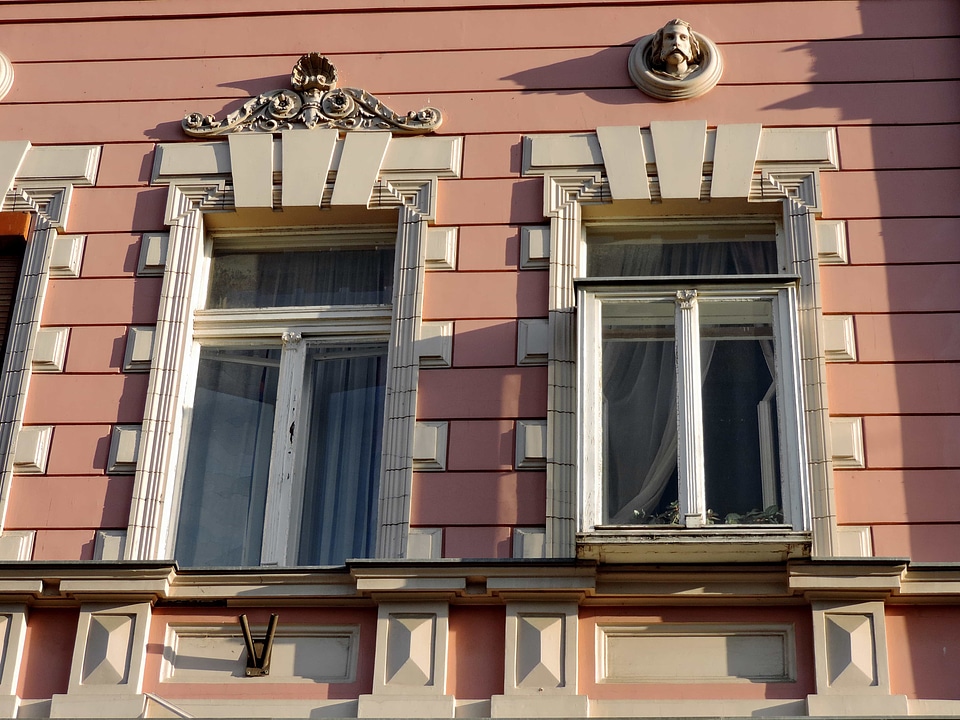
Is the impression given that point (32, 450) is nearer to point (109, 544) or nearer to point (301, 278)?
point (109, 544)

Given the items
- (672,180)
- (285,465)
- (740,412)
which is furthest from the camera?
(672,180)

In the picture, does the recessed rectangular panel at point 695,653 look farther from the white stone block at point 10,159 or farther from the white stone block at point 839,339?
the white stone block at point 10,159

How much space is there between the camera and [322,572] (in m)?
9.67

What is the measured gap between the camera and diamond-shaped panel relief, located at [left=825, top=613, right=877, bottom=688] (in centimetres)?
917

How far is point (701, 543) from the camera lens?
9336 mm

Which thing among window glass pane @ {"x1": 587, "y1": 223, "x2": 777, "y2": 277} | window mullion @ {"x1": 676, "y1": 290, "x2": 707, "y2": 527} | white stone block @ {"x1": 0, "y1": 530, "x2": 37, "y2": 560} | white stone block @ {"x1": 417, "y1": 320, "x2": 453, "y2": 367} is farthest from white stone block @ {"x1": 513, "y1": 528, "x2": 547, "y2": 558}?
white stone block @ {"x1": 0, "y1": 530, "x2": 37, "y2": 560}

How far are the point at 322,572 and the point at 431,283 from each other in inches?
87.3

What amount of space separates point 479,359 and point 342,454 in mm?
1103

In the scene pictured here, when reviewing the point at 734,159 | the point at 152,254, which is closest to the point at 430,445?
the point at 152,254

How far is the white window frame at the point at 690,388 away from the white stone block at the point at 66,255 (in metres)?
3.54

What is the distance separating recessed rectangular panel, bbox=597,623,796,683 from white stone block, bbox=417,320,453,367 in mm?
2086

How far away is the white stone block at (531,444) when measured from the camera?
10.1m

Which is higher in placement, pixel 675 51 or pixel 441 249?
pixel 675 51

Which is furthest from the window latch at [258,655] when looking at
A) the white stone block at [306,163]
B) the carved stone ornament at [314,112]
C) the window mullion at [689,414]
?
the carved stone ornament at [314,112]
